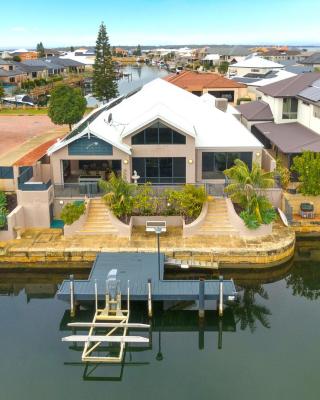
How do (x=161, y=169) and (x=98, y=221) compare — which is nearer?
(x=98, y=221)

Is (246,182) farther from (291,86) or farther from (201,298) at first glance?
(291,86)

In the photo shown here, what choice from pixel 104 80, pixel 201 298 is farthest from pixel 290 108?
pixel 104 80

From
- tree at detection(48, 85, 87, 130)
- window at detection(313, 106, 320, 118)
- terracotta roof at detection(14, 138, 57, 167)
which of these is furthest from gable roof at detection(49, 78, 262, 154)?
tree at detection(48, 85, 87, 130)

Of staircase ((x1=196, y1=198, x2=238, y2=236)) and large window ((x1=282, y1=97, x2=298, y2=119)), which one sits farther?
large window ((x1=282, y1=97, x2=298, y2=119))

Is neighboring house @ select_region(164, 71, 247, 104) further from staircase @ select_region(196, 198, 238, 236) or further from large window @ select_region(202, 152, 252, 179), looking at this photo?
staircase @ select_region(196, 198, 238, 236)

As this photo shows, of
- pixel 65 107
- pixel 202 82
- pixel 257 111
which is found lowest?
pixel 257 111

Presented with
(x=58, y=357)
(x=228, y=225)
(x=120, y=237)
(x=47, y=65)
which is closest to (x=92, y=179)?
(x=120, y=237)
